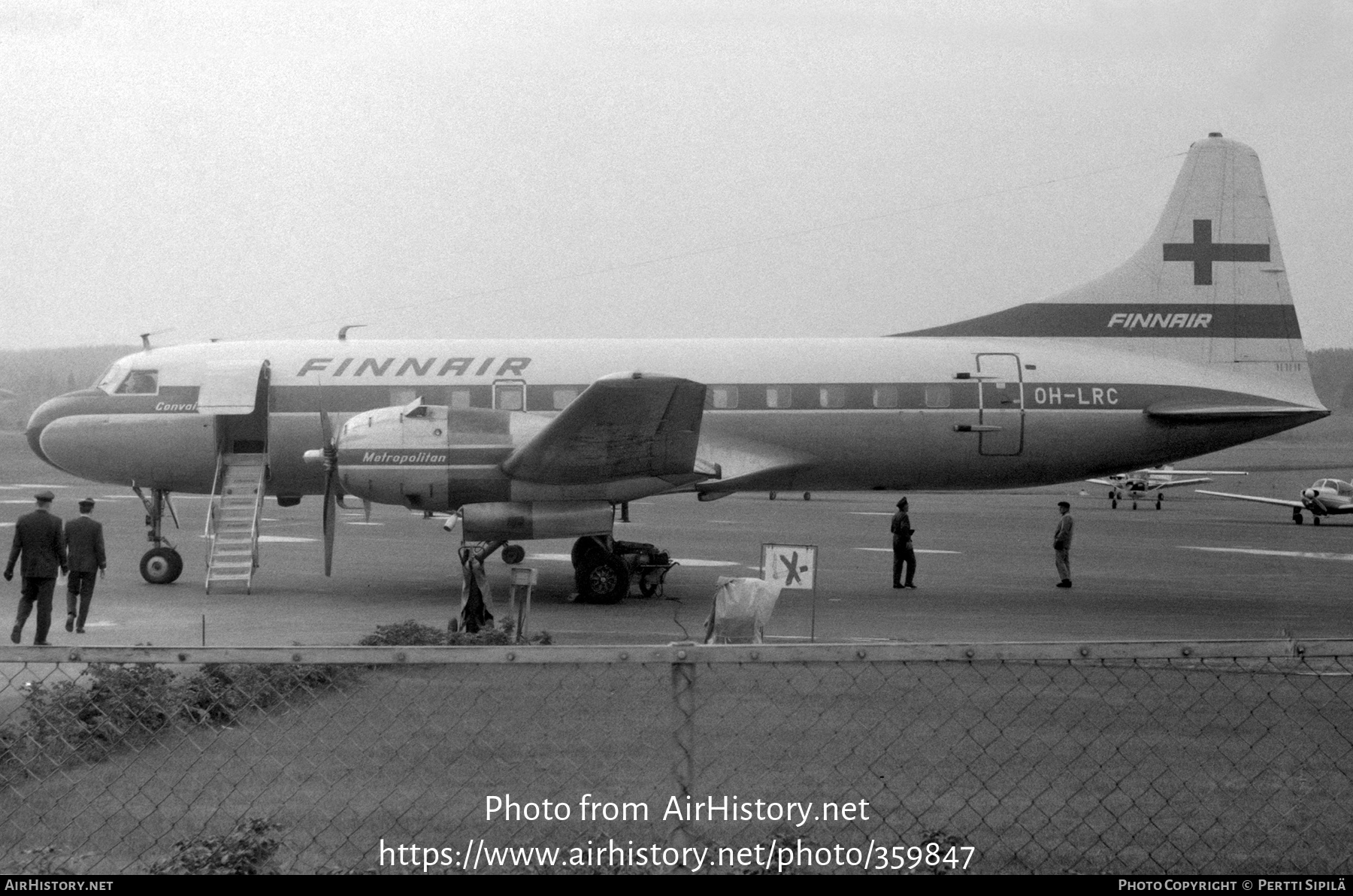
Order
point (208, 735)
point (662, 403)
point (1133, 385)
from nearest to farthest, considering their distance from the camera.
A: point (208, 735)
point (662, 403)
point (1133, 385)

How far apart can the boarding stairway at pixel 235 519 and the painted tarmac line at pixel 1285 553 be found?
23.7 metres

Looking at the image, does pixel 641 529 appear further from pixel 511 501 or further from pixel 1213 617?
pixel 1213 617

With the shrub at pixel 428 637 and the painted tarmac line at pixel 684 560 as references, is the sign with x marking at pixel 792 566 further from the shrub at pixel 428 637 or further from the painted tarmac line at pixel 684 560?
the painted tarmac line at pixel 684 560

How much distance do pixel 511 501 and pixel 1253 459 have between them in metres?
54.5

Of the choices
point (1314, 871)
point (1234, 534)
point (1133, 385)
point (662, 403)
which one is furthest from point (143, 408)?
point (1234, 534)

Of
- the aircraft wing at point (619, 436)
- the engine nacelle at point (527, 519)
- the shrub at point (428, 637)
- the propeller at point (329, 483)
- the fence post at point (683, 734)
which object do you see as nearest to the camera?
the fence post at point (683, 734)

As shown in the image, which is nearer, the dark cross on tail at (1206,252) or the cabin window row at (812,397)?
the cabin window row at (812,397)

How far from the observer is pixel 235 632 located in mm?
17266

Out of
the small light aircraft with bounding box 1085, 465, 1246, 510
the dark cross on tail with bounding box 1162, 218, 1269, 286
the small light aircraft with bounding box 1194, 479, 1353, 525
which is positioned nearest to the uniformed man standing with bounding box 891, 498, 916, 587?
the dark cross on tail with bounding box 1162, 218, 1269, 286

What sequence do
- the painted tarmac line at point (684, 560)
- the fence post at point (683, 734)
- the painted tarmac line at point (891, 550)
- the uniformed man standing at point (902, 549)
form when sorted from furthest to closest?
the painted tarmac line at point (891, 550) < the painted tarmac line at point (684, 560) < the uniformed man standing at point (902, 549) < the fence post at point (683, 734)

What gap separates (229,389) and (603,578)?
7688 millimetres

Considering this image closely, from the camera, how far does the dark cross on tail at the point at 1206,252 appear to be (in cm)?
2394

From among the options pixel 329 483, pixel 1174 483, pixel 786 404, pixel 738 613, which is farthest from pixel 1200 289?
pixel 1174 483

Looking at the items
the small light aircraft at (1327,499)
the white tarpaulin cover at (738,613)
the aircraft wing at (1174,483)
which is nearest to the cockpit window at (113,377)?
the white tarpaulin cover at (738,613)
